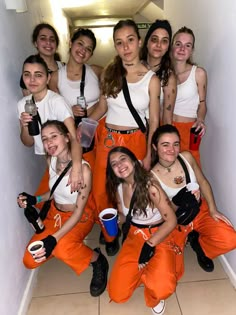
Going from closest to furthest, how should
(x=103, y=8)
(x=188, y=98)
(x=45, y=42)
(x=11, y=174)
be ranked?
1. (x=11, y=174)
2. (x=188, y=98)
3. (x=45, y=42)
4. (x=103, y=8)

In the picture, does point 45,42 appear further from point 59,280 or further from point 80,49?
point 59,280

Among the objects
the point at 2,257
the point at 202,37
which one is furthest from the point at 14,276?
the point at 202,37

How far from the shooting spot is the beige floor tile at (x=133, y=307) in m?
1.97

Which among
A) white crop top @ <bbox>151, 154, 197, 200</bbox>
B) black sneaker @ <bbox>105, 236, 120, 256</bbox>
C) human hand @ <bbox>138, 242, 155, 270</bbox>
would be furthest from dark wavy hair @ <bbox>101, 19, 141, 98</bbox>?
black sneaker @ <bbox>105, 236, 120, 256</bbox>

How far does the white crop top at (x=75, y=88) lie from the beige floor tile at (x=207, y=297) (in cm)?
158

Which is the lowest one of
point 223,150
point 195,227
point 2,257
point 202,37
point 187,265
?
point 187,265

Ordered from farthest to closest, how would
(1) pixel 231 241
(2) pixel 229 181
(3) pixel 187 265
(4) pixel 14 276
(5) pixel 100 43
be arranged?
(5) pixel 100 43, (3) pixel 187 265, (2) pixel 229 181, (1) pixel 231 241, (4) pixel 14 276

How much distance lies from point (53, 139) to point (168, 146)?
744 millimetres

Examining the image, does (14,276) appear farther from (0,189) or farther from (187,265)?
(187,265)

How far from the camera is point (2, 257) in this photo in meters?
1.72

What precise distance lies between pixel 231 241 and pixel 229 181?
0.40 meters

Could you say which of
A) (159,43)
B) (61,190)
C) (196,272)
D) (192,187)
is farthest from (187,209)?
(159,43)

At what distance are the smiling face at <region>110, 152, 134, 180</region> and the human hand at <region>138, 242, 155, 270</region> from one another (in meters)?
0.45

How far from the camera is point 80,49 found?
8.18 ft
